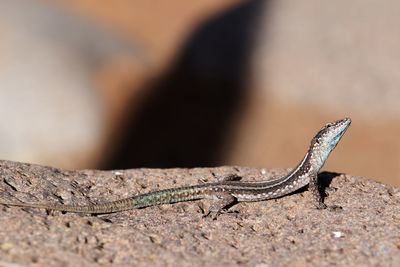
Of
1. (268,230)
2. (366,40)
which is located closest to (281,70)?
(366,40)

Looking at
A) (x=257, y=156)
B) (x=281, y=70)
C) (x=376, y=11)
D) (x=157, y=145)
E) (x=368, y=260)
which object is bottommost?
(x=368, y=260)

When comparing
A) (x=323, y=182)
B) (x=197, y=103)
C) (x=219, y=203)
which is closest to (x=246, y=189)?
(x=219, y=203)

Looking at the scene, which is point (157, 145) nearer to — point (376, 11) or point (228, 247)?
point (376, 11)

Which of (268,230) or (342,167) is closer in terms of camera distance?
(268,230)

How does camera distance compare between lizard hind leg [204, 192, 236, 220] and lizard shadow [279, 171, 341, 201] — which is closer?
lizard hind leg [204, 192, 236, 220]

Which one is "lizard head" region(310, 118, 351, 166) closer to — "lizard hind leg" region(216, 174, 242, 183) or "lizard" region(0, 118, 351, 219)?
"lizard" region(0, 118, 351, 219)

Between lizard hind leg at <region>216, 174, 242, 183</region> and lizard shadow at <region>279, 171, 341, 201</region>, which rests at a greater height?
lizard hind leg at <region>216, 174, 242, 183</region>

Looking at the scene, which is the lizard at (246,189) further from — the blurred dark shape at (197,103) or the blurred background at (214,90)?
the blurred dark shape at (197,103)

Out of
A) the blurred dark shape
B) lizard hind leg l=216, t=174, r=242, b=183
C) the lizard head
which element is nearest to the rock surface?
lizard hind leg l=216, t=174, r=242, b=183
